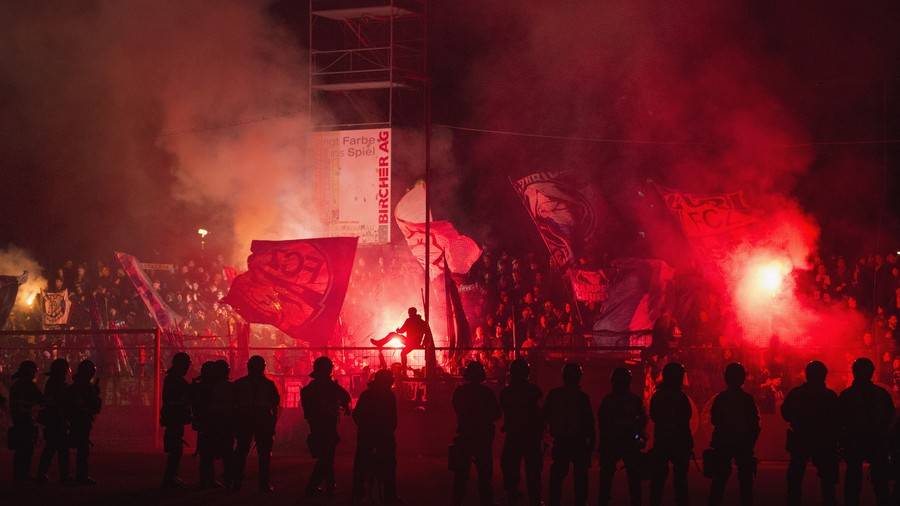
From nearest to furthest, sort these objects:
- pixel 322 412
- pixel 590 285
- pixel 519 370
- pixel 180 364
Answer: pixel 519 370 < pixel 322 412 < pixel 180 364 < pixel 590 285

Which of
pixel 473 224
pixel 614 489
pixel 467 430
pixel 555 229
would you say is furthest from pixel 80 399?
pixel 473 224

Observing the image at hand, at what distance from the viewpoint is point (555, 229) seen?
21875 mm

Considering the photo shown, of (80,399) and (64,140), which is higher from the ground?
(64,140)

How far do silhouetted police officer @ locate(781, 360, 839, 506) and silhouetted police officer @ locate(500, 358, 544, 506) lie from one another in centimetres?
224

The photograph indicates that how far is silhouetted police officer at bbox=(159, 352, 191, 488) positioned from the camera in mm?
10648

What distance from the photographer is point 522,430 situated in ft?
30.7

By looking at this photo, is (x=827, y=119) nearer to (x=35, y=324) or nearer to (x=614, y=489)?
(x=614, y=489)

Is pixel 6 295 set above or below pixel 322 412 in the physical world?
above

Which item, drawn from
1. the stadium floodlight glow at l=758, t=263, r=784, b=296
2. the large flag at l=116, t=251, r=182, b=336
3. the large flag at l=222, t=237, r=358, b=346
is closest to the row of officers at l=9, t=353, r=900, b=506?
the large flag at l=222, t=237, r=358, b=346

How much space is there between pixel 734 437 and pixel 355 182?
57.7 feet

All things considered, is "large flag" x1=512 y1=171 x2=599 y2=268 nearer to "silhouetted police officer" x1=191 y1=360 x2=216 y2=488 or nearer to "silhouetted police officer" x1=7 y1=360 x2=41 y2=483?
"silhouetted police officer" x1=191 y1=360 x2=216 y2=488

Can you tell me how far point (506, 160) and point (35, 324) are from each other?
491 inches

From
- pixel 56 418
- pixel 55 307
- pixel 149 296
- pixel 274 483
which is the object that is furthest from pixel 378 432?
pixel 55 307

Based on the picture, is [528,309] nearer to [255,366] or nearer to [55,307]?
[255,366]
